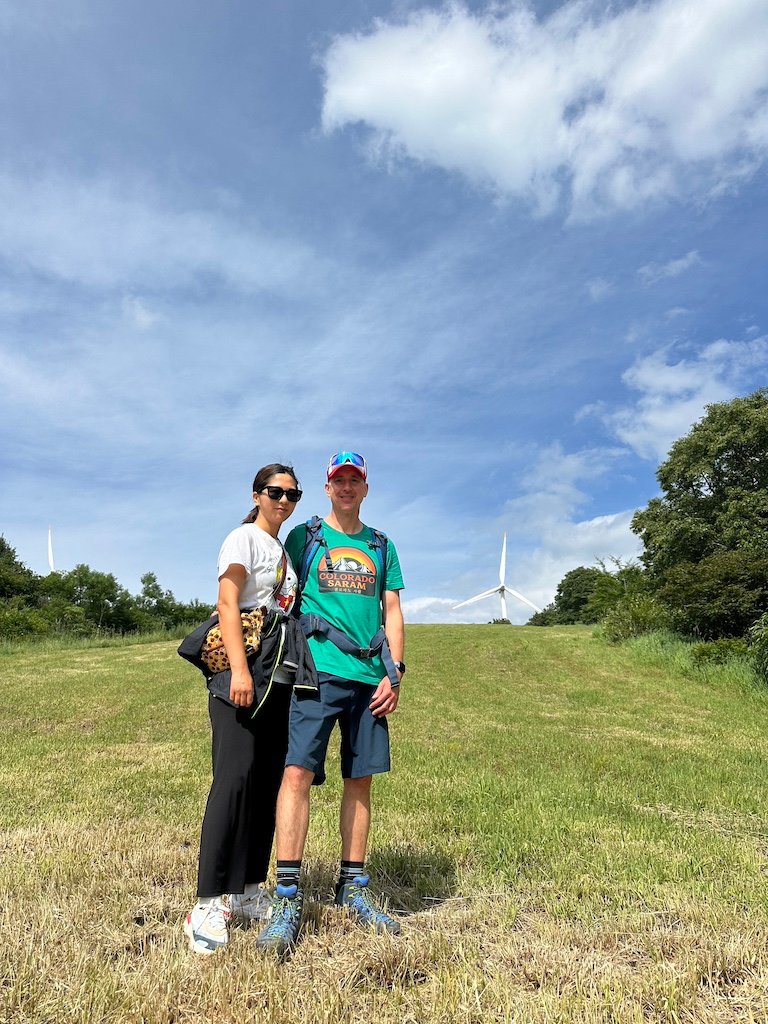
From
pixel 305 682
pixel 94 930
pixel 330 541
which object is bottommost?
pixel 94 930

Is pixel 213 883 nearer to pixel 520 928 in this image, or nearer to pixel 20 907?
pixel 20 907

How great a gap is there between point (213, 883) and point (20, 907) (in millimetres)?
1168

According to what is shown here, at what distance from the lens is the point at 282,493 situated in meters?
3.91

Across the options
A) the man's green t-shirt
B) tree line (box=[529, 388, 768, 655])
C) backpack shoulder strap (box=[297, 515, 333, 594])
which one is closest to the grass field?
the man's green t-shirt

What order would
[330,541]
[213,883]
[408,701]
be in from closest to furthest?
[213,883], [330,541], [408,701]

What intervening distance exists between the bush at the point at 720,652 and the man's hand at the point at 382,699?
17819mm

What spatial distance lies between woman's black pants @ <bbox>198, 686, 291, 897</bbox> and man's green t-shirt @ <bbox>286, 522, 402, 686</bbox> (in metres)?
0.33

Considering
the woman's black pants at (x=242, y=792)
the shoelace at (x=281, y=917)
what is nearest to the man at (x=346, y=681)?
the shoelace at (x=281, y=917)

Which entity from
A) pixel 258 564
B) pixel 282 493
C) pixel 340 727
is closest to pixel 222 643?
pixel 258 564

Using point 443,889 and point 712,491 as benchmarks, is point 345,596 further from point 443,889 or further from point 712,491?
point 712,491

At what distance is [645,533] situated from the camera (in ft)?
130

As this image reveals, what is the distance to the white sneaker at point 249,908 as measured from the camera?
358 cm

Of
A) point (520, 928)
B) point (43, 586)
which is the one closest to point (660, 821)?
point (520, 928)

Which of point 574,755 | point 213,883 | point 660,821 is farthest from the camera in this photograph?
point 574,755
